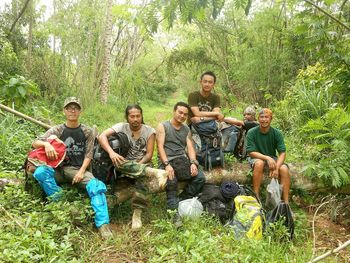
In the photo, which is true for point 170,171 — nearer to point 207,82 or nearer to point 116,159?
point 116,159

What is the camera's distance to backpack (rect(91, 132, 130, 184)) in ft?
14.3

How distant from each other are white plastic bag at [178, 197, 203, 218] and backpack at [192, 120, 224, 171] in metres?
0.81

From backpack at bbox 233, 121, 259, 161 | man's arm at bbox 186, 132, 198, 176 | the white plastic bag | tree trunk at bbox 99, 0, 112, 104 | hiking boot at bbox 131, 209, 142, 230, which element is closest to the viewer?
hiking boot at bbox 131, 209, 142, 230

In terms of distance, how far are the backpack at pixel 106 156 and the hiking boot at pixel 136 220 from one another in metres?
0.60

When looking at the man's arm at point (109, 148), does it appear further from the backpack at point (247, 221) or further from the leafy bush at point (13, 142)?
the backpack at point (247, 221)

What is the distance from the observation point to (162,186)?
4270 millimetres

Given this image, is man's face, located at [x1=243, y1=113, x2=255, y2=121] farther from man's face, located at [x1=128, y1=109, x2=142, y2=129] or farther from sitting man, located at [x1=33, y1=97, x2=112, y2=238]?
sitting man, located at [x1=33, y1=97, x2=112, y2=238]

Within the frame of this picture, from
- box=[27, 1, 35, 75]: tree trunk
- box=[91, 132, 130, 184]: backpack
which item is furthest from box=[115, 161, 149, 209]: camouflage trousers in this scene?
box=[27, 1, 35, 75]: tree trunk

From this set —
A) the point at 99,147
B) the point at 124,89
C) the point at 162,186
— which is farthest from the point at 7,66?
the point at 162,186

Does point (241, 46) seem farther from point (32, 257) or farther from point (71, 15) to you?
point (32, 257)

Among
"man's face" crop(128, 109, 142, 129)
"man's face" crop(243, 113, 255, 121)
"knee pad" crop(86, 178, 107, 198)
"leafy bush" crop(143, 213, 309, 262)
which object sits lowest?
"leafy bush" crop(143, 213, 309, 262)

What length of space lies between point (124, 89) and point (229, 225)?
8.31m

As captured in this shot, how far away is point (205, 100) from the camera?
213 inches

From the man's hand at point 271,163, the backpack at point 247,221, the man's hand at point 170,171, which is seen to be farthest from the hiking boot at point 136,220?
the man's hand at point 271,163
